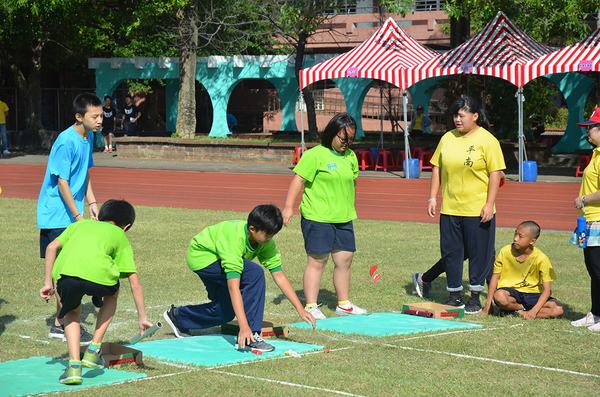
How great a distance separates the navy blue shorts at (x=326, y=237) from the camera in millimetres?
6504

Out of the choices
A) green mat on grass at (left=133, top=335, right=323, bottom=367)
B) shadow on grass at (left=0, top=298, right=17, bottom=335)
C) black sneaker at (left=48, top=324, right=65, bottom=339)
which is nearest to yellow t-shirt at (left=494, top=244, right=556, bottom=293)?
green mat on grass at (left=133, top=335, right=323, bottom=367)

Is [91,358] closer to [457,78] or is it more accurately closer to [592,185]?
[592,185]

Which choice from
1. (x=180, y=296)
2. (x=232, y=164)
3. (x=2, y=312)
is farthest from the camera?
(x=232, y=164)

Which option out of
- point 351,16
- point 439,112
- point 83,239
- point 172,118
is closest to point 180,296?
point 83,239

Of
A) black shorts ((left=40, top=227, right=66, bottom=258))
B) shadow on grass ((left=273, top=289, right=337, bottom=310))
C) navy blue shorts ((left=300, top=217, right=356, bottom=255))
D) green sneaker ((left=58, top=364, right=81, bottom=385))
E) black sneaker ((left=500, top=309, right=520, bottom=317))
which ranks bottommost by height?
shadow on grass ((left=273, top=289, right=337, bottom=310))

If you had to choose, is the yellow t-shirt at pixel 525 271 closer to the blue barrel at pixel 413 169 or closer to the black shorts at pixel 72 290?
the black shorts at pixel 72 290

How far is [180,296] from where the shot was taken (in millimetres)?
7094

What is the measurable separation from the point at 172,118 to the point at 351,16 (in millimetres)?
20216

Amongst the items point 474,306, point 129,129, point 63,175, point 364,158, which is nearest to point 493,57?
point 364,158

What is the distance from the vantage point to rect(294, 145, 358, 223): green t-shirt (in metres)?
6.50

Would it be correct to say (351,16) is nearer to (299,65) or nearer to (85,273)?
(299,65)

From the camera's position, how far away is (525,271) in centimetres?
645

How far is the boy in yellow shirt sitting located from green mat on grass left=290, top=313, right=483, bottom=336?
1.69 ft

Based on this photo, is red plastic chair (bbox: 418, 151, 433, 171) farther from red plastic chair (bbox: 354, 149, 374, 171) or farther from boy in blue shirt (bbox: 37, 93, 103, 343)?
boy in blue shirt (bbox: 37, 93, 103, 343)
